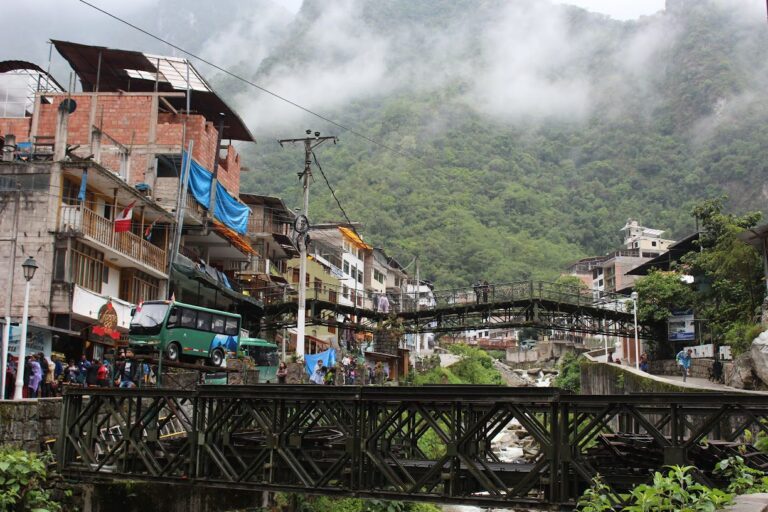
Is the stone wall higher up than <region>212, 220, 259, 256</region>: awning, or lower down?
lower down

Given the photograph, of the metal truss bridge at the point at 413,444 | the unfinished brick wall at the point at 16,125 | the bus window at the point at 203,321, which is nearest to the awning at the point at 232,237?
the unfinished brick wall at the point at 16,125

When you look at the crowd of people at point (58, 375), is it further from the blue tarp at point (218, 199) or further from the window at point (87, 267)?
the blue tarp at point (218, 199)

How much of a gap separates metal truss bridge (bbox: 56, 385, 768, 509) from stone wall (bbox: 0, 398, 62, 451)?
3.13ft

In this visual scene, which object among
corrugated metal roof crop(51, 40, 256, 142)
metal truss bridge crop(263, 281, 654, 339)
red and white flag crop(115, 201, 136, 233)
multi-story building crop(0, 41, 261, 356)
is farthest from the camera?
metal truss bridge crop(263, 281, 654, 339)

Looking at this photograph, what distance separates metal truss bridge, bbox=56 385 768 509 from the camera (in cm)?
1479

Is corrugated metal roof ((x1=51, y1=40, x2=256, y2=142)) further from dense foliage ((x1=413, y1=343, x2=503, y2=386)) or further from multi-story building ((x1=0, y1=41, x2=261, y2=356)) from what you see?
dense foliage ((x1=413, y1=343, x2=503, y2=386))

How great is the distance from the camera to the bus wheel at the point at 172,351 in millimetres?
29875

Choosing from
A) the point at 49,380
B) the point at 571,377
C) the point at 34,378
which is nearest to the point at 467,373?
the point at 571,377

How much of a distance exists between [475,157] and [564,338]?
41.1m

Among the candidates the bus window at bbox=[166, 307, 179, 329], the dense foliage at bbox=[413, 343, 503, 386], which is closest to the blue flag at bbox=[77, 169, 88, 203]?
the bus window at bbox=[166, 307, 179, 329]

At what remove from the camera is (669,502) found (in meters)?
10.5

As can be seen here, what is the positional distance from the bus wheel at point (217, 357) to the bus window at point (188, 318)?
173 centimetres

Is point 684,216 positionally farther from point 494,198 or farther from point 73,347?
point 73,347

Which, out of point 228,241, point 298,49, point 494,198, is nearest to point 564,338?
point 494,198
